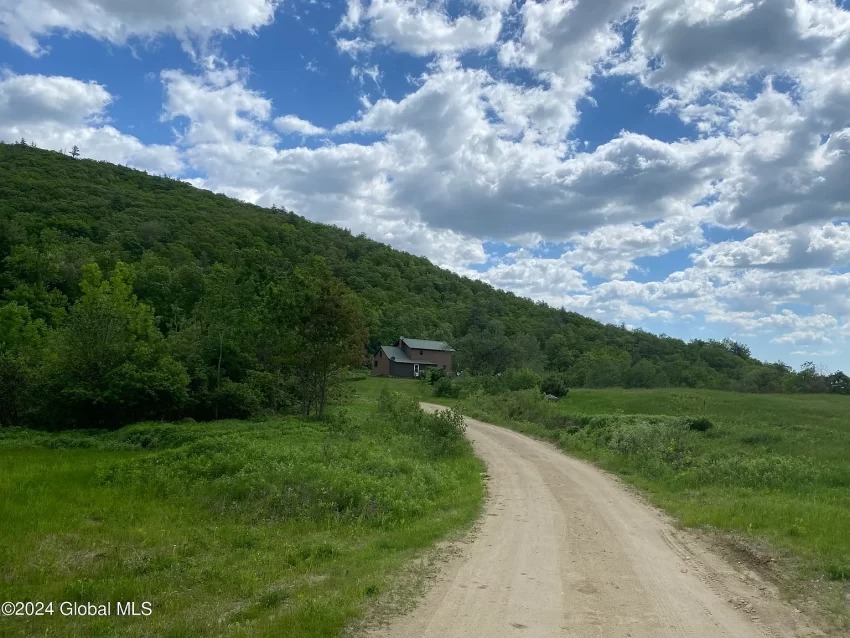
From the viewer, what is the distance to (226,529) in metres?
10.9

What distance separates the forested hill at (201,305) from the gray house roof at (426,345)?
4781 mm

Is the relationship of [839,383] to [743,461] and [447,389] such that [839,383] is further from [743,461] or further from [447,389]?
[743,461]

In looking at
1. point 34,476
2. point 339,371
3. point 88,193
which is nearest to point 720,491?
point 34,476

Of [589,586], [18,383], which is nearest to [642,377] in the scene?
[18,383]

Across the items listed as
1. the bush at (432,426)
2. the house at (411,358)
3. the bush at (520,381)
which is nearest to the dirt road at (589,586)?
the bush at (432,426)

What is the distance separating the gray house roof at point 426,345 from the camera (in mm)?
88438

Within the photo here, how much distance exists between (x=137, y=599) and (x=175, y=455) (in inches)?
434

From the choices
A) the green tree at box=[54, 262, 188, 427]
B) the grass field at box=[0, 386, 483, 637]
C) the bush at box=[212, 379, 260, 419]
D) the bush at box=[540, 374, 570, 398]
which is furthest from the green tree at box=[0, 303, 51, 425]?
the bush at box=[540, 374, 570, 398]

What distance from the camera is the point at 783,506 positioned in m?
13.2

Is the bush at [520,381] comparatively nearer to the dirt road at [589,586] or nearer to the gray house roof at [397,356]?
the gray house roof at [397,356]

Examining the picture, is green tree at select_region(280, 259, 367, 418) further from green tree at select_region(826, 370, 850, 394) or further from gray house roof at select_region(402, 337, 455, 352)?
gray house roof at select_region(402, 337, 455, 352)

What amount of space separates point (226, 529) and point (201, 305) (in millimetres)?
27144

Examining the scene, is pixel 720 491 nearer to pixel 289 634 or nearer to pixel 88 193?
pixel 289 634

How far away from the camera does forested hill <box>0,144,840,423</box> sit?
3020 centimetres
